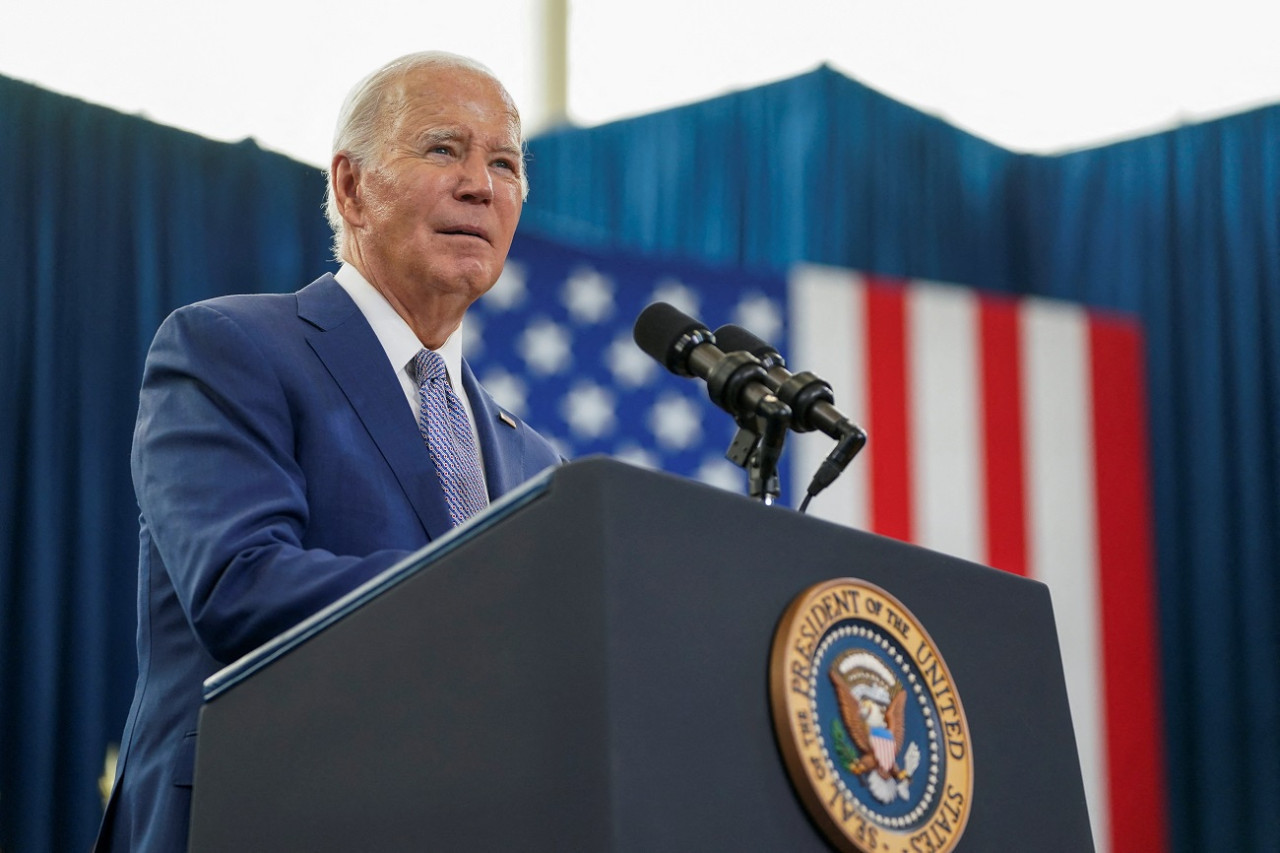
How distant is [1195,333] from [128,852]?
4.70 meters

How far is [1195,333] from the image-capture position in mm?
5477

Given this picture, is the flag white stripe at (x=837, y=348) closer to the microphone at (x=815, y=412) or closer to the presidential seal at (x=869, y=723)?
the microphone at (x=815, y=412)

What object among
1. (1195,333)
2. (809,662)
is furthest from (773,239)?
(809,662)

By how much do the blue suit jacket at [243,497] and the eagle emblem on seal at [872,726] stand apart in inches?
16.0

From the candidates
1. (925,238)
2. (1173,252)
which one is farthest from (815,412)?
(1173,252)

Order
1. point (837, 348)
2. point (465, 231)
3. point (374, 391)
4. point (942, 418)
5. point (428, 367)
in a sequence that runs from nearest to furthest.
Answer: point (374, 391), point (428, 367), point (465, 231), point (837, 348), point (942, 418)

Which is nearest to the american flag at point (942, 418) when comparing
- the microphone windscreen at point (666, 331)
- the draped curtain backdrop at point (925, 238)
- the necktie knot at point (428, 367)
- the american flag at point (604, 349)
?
the american flag at point (604, 349)

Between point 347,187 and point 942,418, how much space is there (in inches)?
123

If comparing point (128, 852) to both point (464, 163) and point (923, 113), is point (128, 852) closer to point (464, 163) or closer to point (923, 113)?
point (464, 163)

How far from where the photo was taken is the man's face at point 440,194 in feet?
6.30

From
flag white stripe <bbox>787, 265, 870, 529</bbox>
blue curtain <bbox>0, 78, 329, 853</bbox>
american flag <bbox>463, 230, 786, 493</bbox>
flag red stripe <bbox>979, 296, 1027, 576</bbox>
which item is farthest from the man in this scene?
flag red stripe <bbox>979, 296, 1027, 576</bbox>

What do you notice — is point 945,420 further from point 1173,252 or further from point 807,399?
point 807,399

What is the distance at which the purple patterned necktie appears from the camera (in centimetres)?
169

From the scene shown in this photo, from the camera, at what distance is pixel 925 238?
5656 millimetres
